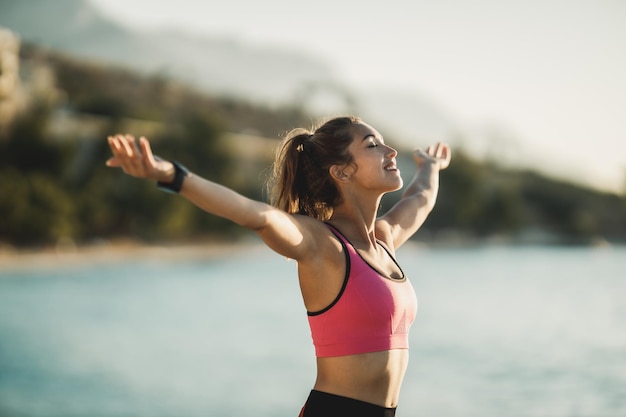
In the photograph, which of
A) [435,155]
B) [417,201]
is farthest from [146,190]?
[417,201]

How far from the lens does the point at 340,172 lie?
2100mm

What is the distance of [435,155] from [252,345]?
10859mm

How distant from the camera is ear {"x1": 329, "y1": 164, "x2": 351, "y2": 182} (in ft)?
6.87

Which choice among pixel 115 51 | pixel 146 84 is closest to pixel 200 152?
pixel 146 84

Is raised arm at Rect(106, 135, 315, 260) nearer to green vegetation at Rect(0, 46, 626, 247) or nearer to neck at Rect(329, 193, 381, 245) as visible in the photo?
neck at Rect(329, 193, 381, 245)

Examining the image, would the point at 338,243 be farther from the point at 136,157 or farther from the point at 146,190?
the point at 146,190

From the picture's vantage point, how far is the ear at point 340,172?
2094mm

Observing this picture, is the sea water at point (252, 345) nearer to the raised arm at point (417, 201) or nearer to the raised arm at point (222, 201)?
the raised arm at point (417, 201)

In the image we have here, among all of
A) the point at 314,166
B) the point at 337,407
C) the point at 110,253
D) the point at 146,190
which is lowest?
the point at 337,407

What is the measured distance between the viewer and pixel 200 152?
108 feet

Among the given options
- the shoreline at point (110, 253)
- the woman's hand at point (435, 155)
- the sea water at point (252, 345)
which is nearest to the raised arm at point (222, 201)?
the woman's hand at point (435, 155)

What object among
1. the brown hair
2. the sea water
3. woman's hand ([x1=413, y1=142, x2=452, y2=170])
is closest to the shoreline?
the sea water

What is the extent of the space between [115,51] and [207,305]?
144m

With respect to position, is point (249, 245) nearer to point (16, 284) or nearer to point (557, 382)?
point (16, 284)
